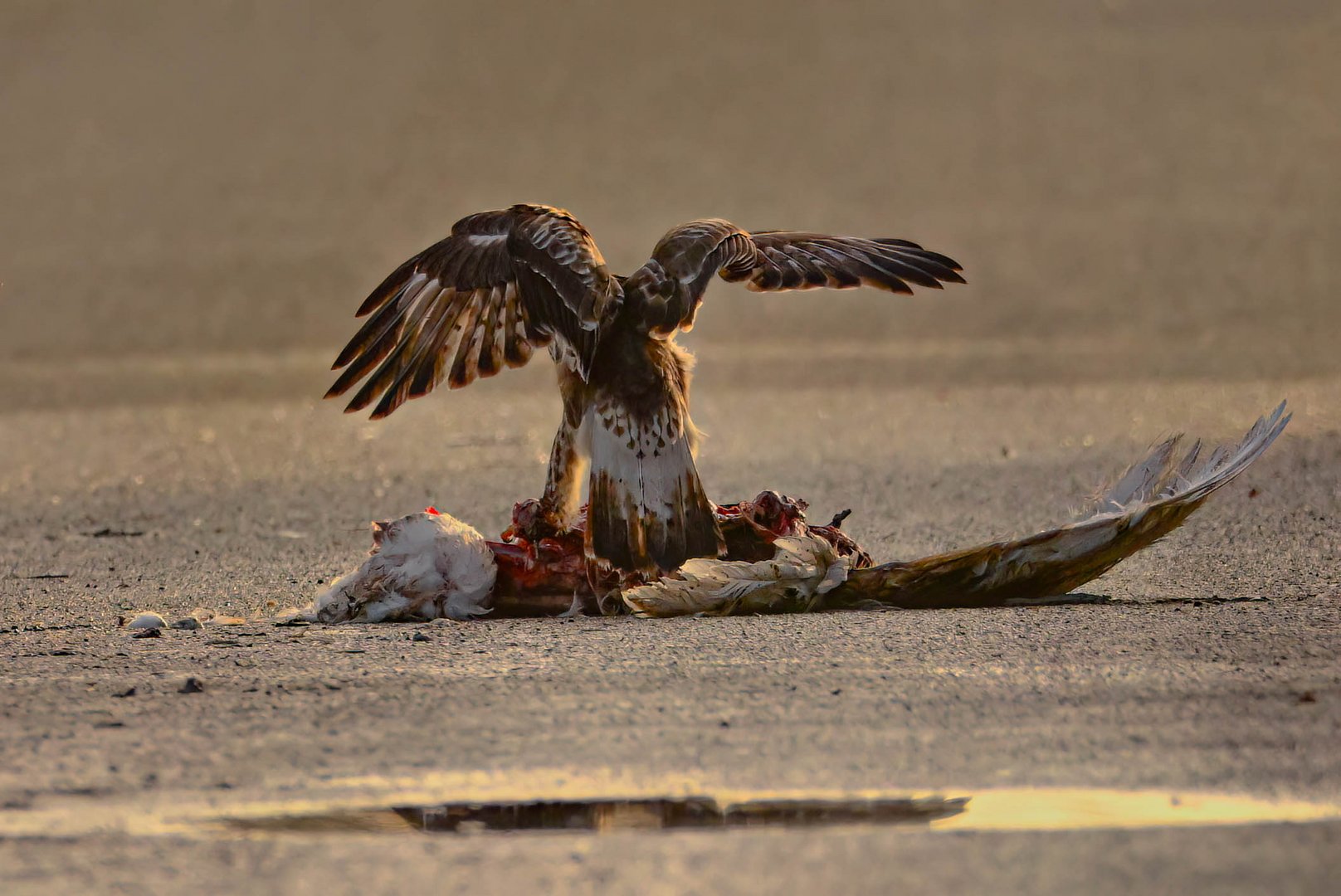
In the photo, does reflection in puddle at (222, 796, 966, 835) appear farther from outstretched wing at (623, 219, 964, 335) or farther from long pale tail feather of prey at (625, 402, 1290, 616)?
outstretched wing at (623, 219, 964, 335)

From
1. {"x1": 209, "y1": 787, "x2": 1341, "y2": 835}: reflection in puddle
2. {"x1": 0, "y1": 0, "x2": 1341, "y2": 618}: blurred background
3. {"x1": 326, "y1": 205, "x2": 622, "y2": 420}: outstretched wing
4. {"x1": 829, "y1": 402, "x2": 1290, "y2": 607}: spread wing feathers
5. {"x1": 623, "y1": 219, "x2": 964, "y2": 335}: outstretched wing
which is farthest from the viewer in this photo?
{"x1": 0, "y1": 0, "x2": 1341, "y2": 618}: blurred background

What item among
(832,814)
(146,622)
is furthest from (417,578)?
(832,814)

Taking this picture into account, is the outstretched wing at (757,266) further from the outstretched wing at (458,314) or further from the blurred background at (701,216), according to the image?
the blurred background at (701,216)

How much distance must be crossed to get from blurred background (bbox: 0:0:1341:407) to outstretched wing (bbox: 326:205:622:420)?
464 inches

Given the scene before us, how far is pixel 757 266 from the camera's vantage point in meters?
6.93

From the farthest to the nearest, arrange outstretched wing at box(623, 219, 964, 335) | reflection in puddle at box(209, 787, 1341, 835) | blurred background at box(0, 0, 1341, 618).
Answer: blurred background at box(0, 0, 1341, 618), outstretched wing at box(623, 219, 964, 335), reflection in puddle at box(209, 787, 1341, 835)

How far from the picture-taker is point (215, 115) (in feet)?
110

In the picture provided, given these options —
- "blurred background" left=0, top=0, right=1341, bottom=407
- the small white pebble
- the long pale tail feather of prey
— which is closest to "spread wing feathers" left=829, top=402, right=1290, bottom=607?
the long pale tail feather of prey

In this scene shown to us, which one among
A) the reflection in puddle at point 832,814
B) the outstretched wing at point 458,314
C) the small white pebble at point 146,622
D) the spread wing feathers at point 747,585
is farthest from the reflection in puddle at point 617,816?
the outstretched wing at point 458,314

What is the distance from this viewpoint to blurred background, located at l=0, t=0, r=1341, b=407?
73.9 feet

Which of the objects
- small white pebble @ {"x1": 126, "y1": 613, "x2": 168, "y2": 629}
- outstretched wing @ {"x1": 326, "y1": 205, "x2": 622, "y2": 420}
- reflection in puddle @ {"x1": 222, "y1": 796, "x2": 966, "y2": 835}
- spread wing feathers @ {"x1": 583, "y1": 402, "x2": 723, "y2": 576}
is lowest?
reflection in puddle @ {"x1": 222, "y1": 796, "x2": 966, "y2": 835}

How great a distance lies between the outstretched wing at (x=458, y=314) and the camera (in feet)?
21.9

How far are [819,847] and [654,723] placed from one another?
3.34 feet

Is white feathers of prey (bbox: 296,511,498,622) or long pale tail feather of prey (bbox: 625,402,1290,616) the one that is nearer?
long pale tail feather of prey (bbox: 625,402,1290,616)
